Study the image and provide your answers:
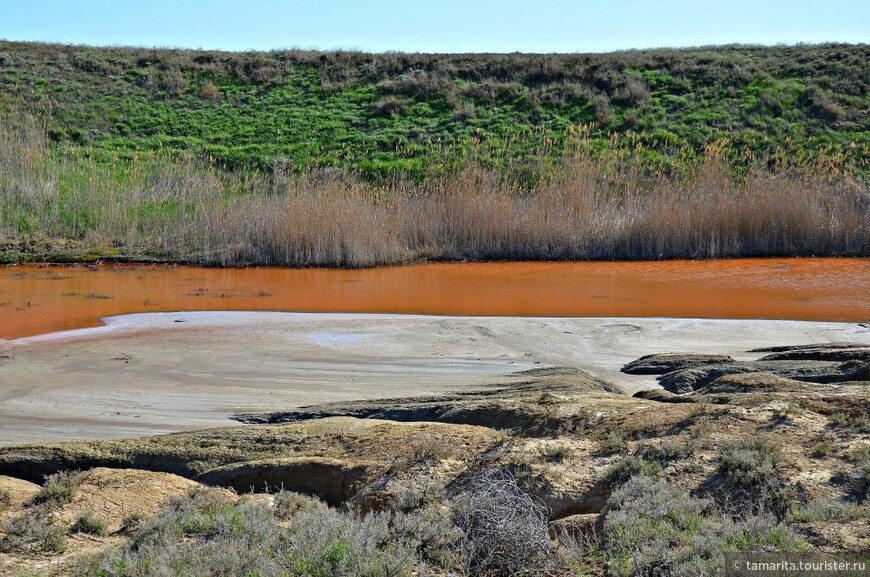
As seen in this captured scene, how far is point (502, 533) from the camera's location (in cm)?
451

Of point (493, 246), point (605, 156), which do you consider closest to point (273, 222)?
point (493, 246)

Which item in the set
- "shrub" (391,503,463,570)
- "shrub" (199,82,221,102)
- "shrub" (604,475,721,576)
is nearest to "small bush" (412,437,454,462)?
"shrub" (391,503,463,570)

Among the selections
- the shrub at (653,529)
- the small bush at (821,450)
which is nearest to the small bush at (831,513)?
the shrub at (653,529)

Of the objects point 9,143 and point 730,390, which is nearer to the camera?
point 730,390

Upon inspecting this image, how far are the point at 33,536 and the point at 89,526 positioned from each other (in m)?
0.30

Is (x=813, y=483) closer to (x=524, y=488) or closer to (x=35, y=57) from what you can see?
(x=524, y=488)

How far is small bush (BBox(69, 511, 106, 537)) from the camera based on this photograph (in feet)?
16.1

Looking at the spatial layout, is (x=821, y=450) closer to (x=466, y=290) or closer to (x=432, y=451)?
(x=432, y=451)

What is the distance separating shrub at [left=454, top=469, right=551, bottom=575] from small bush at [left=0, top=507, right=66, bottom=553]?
2.13 metres

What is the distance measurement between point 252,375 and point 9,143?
1965 cm

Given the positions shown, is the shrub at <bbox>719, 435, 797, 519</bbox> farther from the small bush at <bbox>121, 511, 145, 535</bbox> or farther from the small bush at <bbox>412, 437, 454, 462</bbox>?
the small bush at <bbox>121, 511, 145, 535</bbox>

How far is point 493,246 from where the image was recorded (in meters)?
20.0

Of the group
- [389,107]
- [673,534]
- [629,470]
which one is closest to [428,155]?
[389,107]

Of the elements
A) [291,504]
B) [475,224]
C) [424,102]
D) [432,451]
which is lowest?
[291,504]
